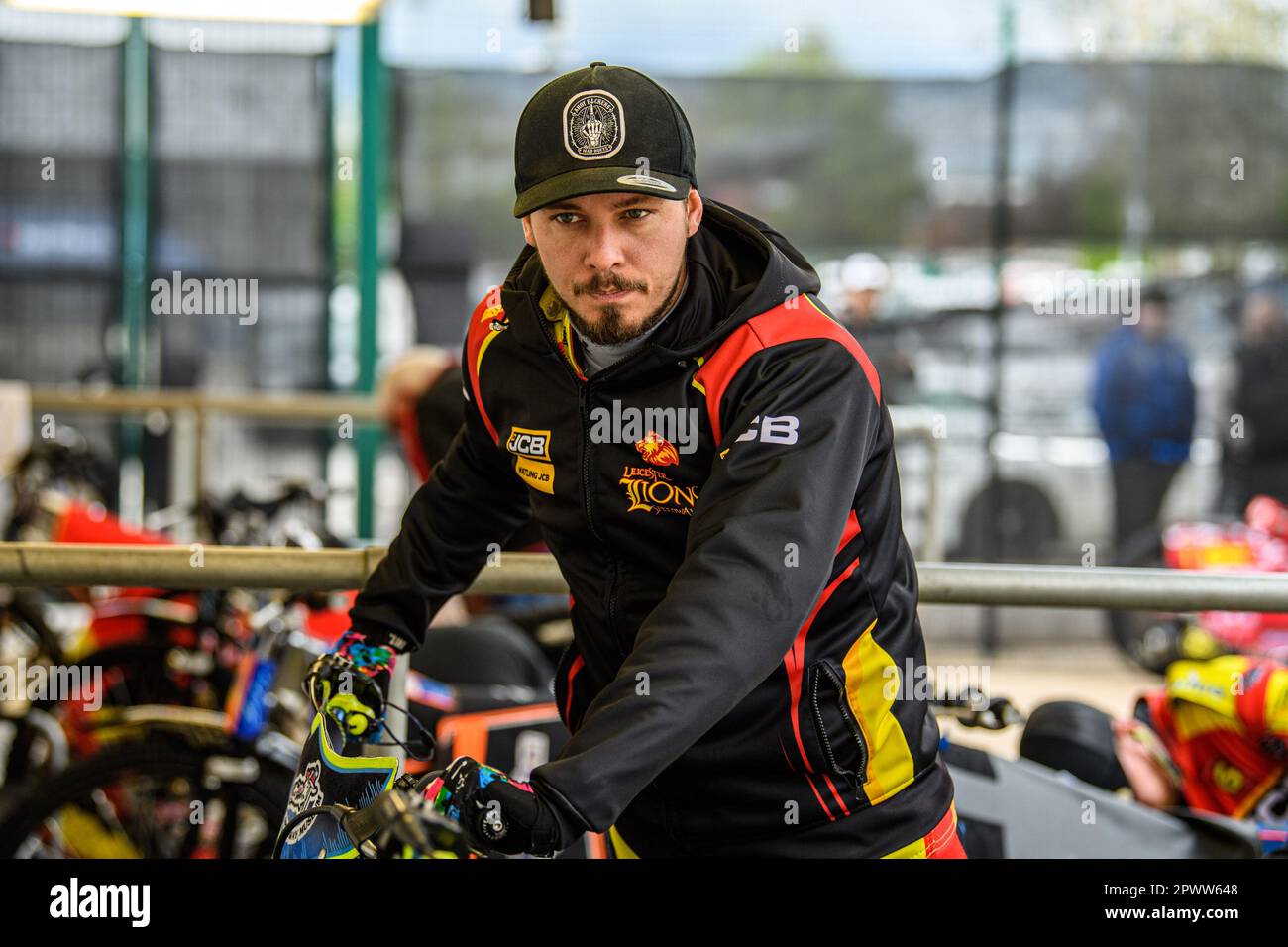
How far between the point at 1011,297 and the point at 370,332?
10.1 feet

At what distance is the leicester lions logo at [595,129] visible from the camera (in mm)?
1672

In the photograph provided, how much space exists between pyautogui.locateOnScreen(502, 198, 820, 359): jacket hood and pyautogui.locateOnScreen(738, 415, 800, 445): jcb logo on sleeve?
5.4 inches

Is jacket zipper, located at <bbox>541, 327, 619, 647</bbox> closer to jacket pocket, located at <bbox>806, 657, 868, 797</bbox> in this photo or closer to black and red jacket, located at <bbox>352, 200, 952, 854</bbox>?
black and red jacket, located at <bbox>352, 200, 952, 854</bbox>

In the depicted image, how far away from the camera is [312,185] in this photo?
7273 millimetres

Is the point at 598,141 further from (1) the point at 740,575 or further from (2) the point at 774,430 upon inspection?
(1) the point at 740,575

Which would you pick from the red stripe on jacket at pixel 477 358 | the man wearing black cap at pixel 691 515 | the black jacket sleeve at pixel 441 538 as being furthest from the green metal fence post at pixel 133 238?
the man wearing black cap at pixel 691 515

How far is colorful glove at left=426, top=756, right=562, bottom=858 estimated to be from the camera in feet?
4.73

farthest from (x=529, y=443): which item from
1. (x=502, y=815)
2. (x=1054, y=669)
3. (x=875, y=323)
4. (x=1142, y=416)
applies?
(x=1142, y=416)

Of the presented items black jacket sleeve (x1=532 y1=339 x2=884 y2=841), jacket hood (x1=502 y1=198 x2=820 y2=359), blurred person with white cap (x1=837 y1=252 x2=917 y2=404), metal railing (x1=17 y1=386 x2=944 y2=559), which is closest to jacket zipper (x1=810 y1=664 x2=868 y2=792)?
black jacket sleeve (x1=532 y1=339 x2=884 y2=841)

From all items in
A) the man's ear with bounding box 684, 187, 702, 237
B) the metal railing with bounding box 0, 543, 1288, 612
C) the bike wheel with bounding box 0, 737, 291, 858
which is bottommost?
the bike wheel with bounding box 0, 737, 291, 858

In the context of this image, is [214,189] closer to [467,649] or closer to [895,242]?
[895,242]

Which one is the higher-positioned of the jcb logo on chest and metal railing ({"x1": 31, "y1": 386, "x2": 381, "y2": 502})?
metal railing ({"x1": 31, "y1": 386, "x2": 381, "y2": 502})

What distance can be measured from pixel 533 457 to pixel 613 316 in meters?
0.26

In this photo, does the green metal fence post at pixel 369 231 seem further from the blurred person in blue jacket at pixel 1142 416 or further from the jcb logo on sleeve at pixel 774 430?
the jcb logo on sleeve at pixel 774 430
